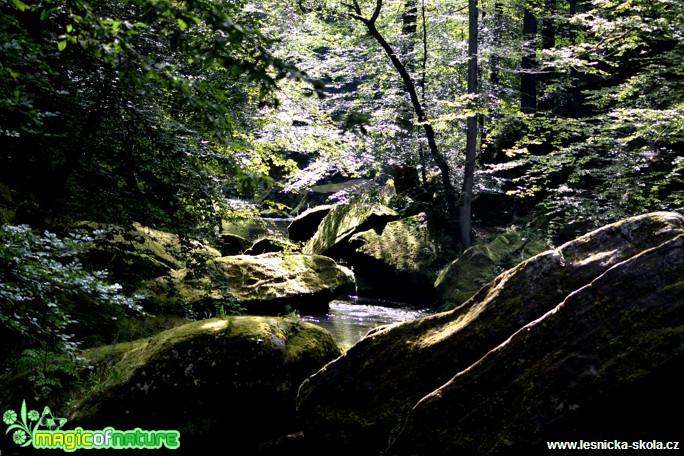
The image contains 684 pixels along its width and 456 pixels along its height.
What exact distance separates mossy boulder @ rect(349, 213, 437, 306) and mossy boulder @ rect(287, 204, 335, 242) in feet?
9.47

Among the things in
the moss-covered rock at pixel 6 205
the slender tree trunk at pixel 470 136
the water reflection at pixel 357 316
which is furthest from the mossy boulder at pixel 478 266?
the moss-covered rock at pixel 6 205

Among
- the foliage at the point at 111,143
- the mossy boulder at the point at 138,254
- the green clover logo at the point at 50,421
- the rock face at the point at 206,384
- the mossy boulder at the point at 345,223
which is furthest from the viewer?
the mossy boulder at the point at 345,223

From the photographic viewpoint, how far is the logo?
469 cm

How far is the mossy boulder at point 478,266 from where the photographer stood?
13156mm

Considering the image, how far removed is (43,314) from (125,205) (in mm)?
3287

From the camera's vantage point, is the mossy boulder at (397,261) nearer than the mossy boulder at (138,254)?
No

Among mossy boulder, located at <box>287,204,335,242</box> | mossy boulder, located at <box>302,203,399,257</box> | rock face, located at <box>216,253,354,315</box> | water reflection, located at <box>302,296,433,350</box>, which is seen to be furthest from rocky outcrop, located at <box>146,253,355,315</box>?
mossy boulder, located at <box>287,204,335,242</box>

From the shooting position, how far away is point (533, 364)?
13.5 ft

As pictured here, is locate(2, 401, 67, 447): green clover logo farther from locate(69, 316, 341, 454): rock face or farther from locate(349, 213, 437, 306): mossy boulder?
locate(349, 213, 437, 306): mossy boulder

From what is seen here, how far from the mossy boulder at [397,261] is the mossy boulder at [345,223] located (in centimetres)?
37

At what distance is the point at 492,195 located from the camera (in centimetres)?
1852

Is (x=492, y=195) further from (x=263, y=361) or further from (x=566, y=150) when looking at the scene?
(x=263, y=361)

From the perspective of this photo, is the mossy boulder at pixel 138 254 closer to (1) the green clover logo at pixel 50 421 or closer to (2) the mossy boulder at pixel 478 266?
(1) the green clover logo at pixel 50 421

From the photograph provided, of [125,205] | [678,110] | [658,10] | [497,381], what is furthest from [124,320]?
[658,10]
